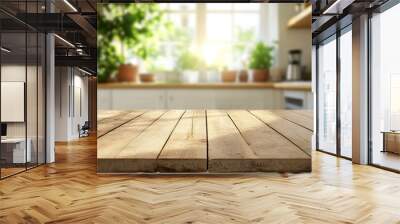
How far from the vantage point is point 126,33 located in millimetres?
4898

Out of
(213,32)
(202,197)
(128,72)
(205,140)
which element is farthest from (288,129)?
(128,72)

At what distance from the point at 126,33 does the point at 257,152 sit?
1.67 meters

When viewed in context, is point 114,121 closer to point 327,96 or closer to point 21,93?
point 21,93

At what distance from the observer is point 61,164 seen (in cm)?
582

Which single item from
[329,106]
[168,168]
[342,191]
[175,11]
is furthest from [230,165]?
[329,106]

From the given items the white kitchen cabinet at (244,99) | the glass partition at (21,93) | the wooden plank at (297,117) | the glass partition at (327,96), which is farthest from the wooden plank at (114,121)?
the glass partition at (327,96)

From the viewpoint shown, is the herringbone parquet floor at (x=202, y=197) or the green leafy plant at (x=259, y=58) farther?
the green leafy plant at (x=259, y=58)

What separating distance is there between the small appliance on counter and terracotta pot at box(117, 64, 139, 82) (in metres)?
1.47

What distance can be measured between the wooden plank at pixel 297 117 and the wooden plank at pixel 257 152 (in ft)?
0.60

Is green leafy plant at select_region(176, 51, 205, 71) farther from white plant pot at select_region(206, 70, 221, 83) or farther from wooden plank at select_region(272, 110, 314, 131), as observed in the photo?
wooden plank at select_region(272, 110, 314, 131)

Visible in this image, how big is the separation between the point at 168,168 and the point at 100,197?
0.92 metres

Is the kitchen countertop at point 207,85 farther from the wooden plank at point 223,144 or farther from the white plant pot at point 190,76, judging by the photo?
the wooden plank at point 223,144

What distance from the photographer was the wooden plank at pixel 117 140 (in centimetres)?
482

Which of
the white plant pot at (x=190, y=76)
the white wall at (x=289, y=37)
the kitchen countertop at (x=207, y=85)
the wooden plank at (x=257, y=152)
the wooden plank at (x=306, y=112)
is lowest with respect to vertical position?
the wooden plank at (x=257, y=152)
